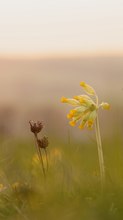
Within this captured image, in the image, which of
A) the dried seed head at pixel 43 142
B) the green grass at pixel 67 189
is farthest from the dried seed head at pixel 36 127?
the green grass at pixel 67 189

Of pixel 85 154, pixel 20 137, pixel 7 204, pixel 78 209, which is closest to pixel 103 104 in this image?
pixel 85 154

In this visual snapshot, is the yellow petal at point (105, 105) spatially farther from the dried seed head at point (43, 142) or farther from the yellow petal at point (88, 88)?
the dried seed head at point (43, 142)

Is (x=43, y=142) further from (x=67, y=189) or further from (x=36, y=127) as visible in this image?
(x=67, y=189)

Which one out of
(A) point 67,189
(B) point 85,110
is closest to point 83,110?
(B) point 85,110

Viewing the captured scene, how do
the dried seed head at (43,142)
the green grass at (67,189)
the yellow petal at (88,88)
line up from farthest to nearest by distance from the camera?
the yellow petal at (88,88), the dried seed head at (43,142), the green grass at (67,189)

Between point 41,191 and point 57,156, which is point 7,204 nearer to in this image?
point 41,191

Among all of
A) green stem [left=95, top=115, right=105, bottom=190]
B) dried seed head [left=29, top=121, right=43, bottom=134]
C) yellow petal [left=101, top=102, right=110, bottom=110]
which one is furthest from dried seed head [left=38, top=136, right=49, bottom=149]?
yellow petal [left=101, top=102, right=110, bottom=110]
